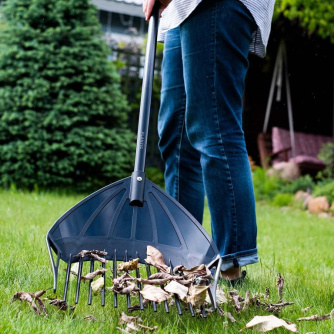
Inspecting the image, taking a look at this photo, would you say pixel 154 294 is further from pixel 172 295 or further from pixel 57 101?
pixel 57 101

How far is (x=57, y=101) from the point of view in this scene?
5.43 m

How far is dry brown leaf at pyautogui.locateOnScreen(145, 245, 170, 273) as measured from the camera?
55.7 inches

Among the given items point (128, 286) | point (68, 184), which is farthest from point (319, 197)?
point (128, 286)

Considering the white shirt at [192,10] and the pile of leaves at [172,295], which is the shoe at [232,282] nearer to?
the pile of leaves at [172,295]

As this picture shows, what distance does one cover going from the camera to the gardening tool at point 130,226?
4.83ft

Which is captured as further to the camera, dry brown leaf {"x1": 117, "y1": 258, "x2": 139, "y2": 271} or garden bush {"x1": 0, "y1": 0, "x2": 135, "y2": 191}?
garden bush {"x1": 0, "y1": 0, "x2": 135, "y2": 191}

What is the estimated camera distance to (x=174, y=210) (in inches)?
59.1

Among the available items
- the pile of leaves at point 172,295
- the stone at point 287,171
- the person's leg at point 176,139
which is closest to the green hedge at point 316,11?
the stone at point 287,171

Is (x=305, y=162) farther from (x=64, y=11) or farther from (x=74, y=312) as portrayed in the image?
(x=74, y=312)

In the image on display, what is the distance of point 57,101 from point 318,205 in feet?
10.6

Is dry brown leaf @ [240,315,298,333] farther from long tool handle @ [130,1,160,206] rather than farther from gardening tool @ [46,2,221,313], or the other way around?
long tool handle @ [130,1,160,206]

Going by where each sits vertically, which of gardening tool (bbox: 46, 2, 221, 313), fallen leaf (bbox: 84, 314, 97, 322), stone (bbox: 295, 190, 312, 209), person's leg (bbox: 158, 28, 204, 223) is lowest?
stone (bbox: 295, 190, 312, 209)

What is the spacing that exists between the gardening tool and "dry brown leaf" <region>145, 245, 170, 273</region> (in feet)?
0.06

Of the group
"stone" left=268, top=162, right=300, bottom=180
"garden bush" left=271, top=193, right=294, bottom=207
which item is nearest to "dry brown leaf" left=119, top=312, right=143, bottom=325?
"garden bush" left=271, top=193, right=294, bottom=207
